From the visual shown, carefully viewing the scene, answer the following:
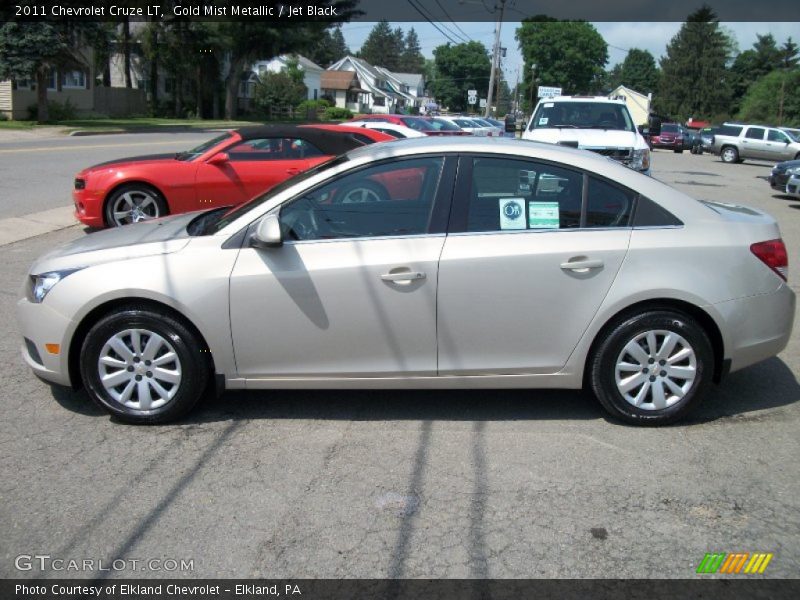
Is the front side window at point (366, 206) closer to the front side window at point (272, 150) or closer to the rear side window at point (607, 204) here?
the rear side window at point (607, 204)

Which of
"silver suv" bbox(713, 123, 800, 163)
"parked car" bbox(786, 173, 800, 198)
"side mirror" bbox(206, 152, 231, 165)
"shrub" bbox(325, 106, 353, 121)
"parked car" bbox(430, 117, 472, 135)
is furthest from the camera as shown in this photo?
"shrub" bbox(325, 106, 353, 121)

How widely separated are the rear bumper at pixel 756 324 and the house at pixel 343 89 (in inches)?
3511

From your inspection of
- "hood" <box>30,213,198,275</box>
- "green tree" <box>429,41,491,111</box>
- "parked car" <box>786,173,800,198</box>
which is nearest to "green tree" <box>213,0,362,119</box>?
"parked car" <box>786,173,800,198</box>

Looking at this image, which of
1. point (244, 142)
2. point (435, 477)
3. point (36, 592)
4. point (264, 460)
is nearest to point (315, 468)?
point (264, 460)

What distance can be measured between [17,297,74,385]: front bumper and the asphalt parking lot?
33cm

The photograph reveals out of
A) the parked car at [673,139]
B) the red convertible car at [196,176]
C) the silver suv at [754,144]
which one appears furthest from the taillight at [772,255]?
the parked car at [673,139]

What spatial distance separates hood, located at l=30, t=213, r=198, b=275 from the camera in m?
4.44

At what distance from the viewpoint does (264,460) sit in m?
4.10

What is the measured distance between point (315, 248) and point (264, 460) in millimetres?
1229

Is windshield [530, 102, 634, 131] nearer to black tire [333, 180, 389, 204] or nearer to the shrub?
black tire [333, 180, 389, 204]

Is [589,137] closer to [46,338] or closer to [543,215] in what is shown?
[543,215]

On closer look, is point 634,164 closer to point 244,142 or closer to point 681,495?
point 244,142

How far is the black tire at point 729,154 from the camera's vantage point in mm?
34438

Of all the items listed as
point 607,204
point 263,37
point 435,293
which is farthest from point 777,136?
point 435,293
